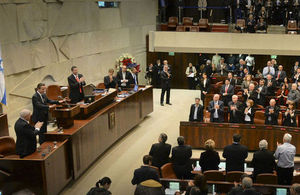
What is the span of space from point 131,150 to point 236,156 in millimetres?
3620

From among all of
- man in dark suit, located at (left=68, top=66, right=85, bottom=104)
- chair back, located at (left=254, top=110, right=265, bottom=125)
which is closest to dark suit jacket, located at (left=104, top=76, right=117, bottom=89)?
man in dark suit, located at (left=68, top=66, right=85, bottom=104)

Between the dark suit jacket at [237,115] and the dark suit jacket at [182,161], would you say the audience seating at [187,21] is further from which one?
the dark suit jacket at [182,161]

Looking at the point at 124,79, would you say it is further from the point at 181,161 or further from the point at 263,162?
the point at 263,162

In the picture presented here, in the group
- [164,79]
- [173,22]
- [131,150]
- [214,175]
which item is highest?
[173,22]

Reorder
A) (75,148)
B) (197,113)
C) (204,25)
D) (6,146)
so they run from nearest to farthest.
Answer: (6,146) → (75,148) → (197,113) → (204,25)

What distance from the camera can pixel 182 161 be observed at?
6.97 metres

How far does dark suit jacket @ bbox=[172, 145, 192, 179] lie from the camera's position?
6.96 metres

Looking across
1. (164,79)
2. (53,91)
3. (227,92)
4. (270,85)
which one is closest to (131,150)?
(53,91)

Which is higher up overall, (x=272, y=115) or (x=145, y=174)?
(x=145, y=174)

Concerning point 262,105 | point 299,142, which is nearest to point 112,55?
point 262,105

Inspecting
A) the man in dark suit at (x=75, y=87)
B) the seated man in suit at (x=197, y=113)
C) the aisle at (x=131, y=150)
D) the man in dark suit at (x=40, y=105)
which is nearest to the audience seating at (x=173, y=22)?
the aisle at (x=131, y=150)

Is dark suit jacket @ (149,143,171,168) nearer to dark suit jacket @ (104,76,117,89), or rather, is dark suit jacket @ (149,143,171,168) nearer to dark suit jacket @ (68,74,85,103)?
dark suit jacket @ (68,74,85,103)

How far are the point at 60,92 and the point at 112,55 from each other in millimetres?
5194

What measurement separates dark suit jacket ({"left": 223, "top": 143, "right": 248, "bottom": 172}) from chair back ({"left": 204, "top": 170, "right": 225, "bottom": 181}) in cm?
60
